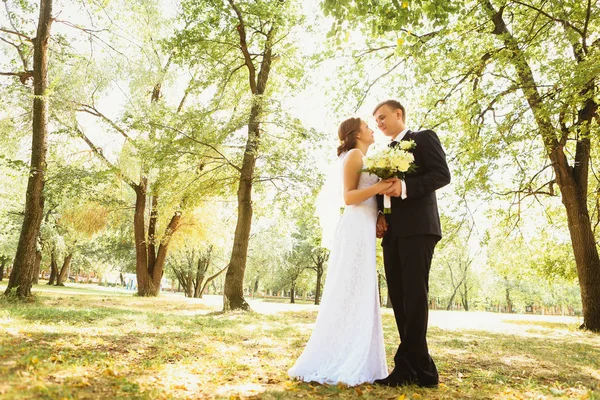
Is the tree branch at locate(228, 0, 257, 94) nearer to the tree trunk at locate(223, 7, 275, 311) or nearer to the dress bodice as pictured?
the tree trunk at locate(223, 7, 275, 311)

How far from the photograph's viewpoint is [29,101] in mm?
12133

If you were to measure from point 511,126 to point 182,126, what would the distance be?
29.1 ft

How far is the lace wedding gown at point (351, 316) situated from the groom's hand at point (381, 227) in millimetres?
54

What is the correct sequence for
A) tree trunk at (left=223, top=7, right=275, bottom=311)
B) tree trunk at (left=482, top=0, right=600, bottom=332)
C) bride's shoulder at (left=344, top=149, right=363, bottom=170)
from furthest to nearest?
tree trunk at (left=223, top=7, right=275, bottom=311) → tree trunk at (left=482, top=0, right=600, bottom=332) → bride's shoulder at (left=344, top=149, right=363, bottom=170)

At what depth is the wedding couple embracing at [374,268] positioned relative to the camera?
3.76m

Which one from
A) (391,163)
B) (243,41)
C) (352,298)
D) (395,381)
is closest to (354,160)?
(391,163)

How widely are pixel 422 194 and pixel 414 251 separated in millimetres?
541

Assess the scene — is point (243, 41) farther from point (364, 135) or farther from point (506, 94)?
point (364, 135)

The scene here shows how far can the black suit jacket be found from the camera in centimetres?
382

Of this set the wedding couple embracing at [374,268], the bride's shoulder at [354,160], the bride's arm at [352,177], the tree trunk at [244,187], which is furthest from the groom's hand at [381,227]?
the tree trunk at [244,187]

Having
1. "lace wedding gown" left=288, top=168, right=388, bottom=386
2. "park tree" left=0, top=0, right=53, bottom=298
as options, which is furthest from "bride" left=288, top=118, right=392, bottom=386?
"park tree" left=0, top=0, right=53, bottom=298

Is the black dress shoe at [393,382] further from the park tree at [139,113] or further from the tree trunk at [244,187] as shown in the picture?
the park tree at [139,113]

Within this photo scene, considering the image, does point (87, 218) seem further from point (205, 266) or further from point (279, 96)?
point (205, 266)

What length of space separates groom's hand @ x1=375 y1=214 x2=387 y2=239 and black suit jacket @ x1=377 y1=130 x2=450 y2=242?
44mm
